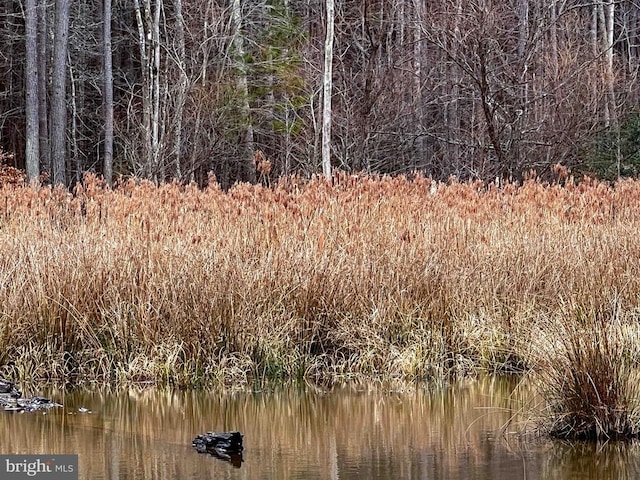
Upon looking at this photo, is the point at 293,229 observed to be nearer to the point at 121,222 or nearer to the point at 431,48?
the point at 121,222

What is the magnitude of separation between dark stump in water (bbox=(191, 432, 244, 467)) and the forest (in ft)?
42.5

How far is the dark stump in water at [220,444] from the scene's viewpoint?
5.53 m

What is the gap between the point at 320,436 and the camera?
235 inches

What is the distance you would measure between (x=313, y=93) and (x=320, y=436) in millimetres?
18071

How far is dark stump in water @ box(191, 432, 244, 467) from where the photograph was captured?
18.1 feet

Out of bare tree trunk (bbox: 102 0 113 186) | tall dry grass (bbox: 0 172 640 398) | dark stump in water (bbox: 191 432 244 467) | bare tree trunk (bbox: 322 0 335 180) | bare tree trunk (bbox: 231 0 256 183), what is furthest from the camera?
bare tree trunk (bbox: 231 0 256 183)

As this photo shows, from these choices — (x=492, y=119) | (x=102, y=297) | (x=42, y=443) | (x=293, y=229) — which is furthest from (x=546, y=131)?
(x=42, y=443)

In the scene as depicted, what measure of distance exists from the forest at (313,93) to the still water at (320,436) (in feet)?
38.5

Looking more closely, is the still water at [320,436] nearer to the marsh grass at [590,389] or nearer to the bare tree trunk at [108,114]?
the marsh grass at [590,389]

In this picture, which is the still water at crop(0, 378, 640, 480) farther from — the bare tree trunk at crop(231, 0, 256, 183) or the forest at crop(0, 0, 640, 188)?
the bare tree trunk at crop(231, 0, 256, 183)

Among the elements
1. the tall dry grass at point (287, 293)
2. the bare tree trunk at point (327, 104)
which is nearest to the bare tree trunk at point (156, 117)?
the bare tree trunk at point (327, 104)

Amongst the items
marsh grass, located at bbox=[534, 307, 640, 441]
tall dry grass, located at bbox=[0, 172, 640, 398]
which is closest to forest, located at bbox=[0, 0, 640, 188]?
tall dry grass, located at bbox=[0, 172, 640, 398]

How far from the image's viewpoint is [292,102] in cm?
2591

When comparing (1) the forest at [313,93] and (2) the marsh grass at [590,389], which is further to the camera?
(1) the forest at [313,93]
